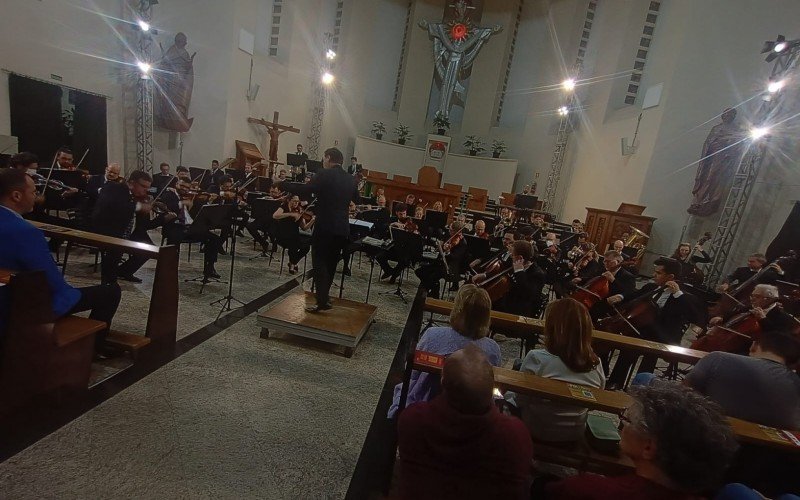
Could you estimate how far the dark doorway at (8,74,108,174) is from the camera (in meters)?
7.34

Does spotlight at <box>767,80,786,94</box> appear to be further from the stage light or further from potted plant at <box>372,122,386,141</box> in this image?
the stage light

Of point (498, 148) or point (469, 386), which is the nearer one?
point (469, 386)

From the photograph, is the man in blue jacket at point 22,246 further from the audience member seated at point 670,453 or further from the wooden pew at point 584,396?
the audience member seated at point 670,453

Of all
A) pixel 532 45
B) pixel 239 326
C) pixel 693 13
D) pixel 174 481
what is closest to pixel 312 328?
pixel 239 326

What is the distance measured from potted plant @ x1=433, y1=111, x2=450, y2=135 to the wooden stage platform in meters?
14.8

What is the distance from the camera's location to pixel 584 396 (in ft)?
6.73

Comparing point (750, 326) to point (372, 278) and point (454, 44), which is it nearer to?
point (372, 278)

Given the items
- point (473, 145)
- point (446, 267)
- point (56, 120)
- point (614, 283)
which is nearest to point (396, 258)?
point (446, 267)

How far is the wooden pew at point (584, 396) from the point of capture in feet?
6.18

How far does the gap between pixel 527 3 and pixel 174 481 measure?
21.5 meters

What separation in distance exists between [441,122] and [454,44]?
3695 millimetres

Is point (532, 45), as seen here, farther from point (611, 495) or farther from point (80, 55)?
point (611, 495)

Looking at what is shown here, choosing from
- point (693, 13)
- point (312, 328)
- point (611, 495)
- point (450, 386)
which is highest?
point (693, 13)

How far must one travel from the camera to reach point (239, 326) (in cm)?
430
